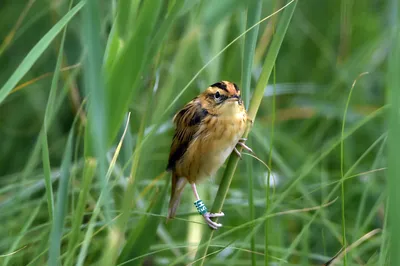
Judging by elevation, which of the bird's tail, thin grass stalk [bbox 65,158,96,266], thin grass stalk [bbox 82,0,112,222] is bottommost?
the bird's tail

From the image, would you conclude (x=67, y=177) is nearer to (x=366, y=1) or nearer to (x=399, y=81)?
(x=399, y=81)

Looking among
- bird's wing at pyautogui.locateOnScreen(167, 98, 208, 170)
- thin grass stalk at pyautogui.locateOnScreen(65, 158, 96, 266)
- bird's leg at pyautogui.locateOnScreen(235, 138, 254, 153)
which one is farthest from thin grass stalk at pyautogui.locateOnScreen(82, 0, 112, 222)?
bird's wing at pyautogui.locateOnScreen(167, 98, 208, 170)

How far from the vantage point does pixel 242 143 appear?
6.98ft

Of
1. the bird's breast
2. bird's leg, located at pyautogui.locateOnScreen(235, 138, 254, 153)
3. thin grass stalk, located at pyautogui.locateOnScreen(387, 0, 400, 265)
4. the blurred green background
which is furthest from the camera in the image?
the bird's breast

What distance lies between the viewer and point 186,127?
8.34 feet

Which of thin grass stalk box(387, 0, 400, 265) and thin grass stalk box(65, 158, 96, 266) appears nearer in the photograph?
thin grass stalk box(387, 0, 400, 265)

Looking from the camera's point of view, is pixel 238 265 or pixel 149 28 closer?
pixel 149 28

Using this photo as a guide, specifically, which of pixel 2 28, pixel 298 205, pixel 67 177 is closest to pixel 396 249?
pixel 67 177

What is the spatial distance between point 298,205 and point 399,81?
1839mm

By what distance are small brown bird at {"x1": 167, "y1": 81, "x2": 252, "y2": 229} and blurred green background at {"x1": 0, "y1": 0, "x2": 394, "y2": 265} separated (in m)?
0.09

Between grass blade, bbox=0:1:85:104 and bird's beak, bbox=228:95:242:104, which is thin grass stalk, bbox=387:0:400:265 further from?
bird's beak, bbox=228:95:242:104

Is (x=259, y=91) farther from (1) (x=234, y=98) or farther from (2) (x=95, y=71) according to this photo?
(2) (x=95, y=71)

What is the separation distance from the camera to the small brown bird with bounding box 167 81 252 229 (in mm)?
2301

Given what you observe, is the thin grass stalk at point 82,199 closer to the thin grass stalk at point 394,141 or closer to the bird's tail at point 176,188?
the thin grass stalk at point 394,141
